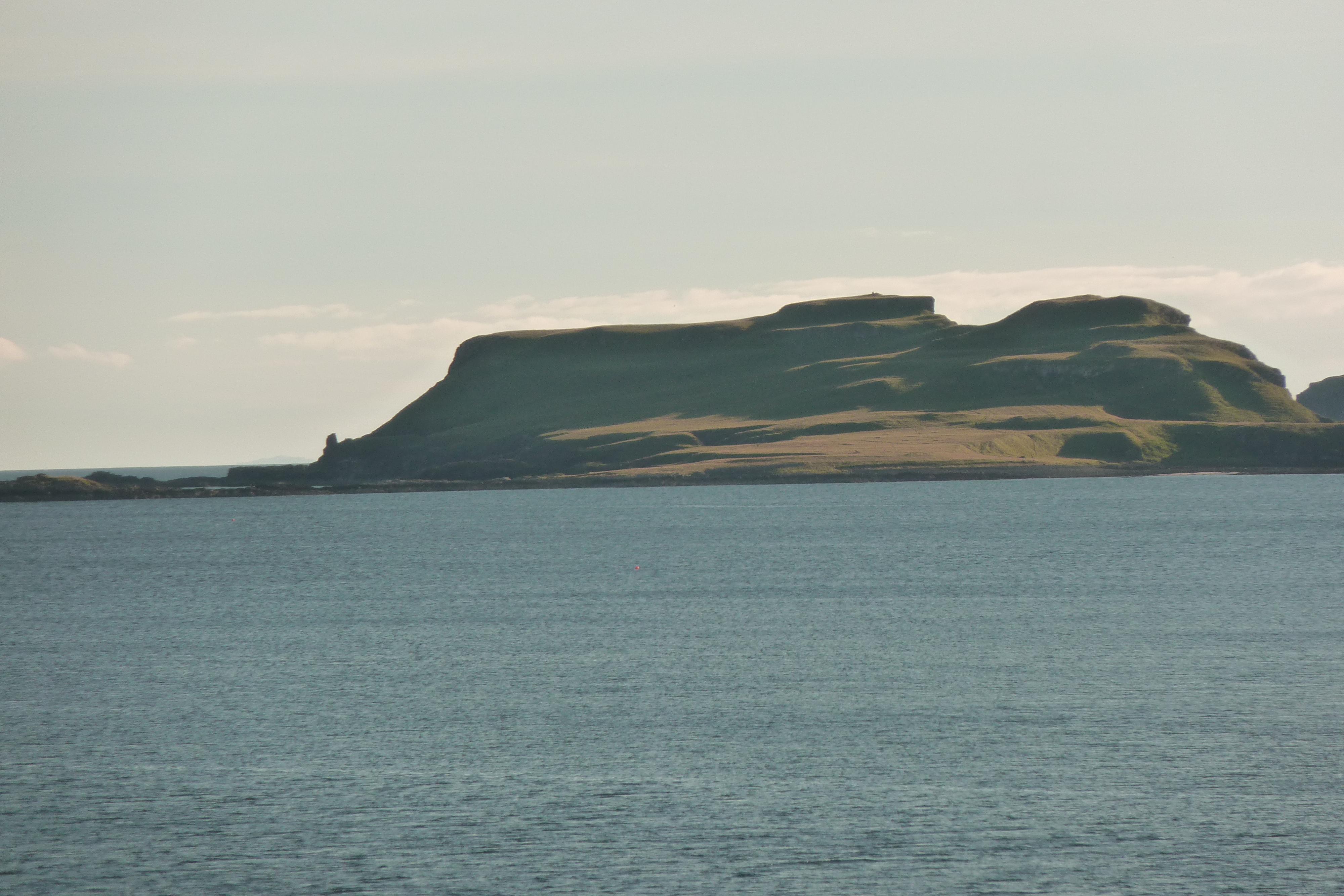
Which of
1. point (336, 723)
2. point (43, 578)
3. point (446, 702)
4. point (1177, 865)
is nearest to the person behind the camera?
point (1177, 865)

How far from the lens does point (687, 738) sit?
44.2 m

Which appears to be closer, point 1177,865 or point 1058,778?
point 1177,865

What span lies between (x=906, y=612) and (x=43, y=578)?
2954 inches

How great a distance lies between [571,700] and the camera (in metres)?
50.8

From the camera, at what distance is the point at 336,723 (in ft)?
157

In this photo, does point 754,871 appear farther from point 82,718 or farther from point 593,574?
point 593,574

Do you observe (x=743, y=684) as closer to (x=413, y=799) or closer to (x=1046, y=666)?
(x=1046, y=666)

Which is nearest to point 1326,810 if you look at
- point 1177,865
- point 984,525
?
point 1177,865

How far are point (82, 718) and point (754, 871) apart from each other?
28991mm

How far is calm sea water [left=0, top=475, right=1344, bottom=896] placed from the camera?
105 ft

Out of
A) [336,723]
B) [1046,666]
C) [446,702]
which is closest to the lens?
[336,723]

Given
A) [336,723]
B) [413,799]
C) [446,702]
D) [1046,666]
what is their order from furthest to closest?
1. [1046,666]
2. [446,702]
3. [336,723]
4. [413,799]

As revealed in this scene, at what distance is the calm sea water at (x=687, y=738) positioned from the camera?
105 ft

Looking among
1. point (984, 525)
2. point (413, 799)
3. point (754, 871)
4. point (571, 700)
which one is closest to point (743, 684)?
point (571, 700)
